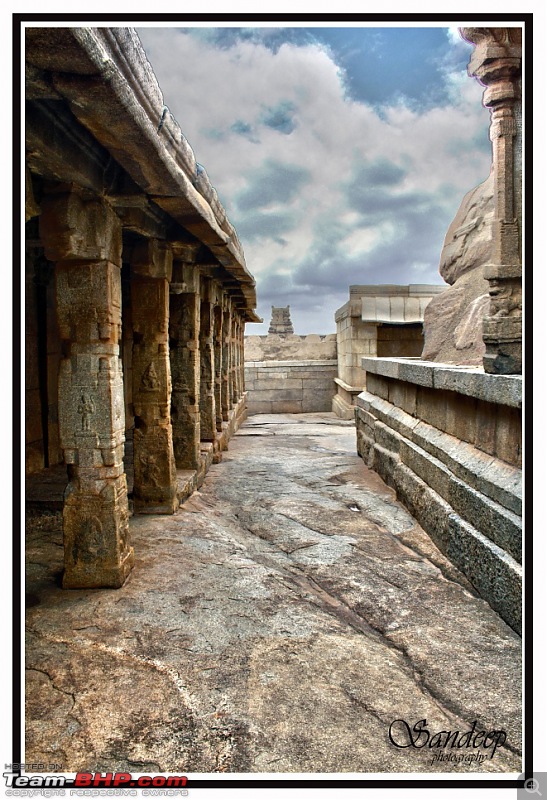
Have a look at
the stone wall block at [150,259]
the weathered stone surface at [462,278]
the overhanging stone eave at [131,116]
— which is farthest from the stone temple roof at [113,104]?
the weathered stone surface at [462,278]

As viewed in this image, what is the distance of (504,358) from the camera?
354 centimetres

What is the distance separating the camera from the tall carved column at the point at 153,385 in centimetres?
510

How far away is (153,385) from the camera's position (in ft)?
16.9

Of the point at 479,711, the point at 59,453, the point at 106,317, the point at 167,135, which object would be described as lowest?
the point at 479,711

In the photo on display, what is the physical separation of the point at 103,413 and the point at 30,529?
6.31 feet

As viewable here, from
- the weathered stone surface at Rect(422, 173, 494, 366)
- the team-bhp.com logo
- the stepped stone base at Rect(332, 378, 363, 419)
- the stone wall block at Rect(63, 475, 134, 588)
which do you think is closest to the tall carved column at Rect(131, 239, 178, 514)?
the stone wall block at Rect(63, 475, 134, 588)

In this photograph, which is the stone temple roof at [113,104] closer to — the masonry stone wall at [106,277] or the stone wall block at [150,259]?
the masonry stone wall at [106,277]

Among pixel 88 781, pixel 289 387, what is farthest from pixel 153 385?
pixel 289 387

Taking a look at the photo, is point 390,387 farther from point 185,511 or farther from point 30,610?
point 30,610

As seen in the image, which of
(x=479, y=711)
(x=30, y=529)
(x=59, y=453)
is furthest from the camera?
(x=59, y=453)

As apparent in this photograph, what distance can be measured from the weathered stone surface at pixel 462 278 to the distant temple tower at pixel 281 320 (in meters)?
20.5

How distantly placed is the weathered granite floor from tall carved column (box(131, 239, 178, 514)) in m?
0.34

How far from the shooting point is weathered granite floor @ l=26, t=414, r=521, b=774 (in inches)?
83.7

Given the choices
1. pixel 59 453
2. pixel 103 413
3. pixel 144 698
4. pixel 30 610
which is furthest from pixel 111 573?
pixel 59 453
